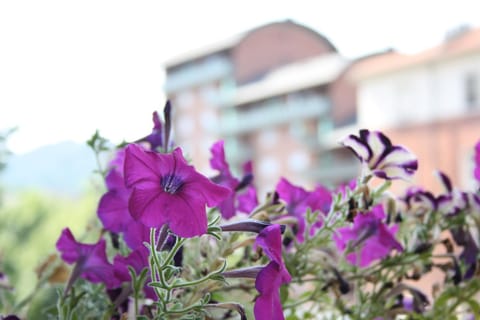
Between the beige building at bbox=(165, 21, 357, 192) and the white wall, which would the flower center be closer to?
the white wall

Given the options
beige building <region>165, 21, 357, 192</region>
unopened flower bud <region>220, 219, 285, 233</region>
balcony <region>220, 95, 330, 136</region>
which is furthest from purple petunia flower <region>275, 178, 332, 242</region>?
balcony <region>220, 95, 330, 136</region>

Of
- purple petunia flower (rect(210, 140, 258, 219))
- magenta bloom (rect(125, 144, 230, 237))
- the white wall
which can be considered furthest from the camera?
the white wall

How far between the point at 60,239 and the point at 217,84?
37.6ft

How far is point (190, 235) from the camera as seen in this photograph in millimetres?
196

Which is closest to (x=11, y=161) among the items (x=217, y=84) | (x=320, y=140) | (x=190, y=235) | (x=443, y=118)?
(x=190, y=235)

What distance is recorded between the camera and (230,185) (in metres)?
0.32

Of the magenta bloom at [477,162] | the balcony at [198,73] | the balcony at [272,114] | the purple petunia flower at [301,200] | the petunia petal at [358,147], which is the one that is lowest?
the purple petunia flower at [301,200]

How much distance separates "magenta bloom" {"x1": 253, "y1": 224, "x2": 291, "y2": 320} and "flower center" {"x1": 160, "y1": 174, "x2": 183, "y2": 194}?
1.3 inches

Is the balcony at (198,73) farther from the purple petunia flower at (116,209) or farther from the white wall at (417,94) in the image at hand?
the purple petunia flower at (116,209)

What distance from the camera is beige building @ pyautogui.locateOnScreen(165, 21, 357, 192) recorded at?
32.6 feet

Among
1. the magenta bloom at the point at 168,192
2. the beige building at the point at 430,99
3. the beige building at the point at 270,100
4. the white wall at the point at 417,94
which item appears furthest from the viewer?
the beige building at the point at 270,100

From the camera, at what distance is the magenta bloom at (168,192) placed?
197 mm

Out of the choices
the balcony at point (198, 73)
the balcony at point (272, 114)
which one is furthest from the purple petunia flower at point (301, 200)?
the balcony at point (198, 73)

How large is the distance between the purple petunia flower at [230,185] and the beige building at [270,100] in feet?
29.9
